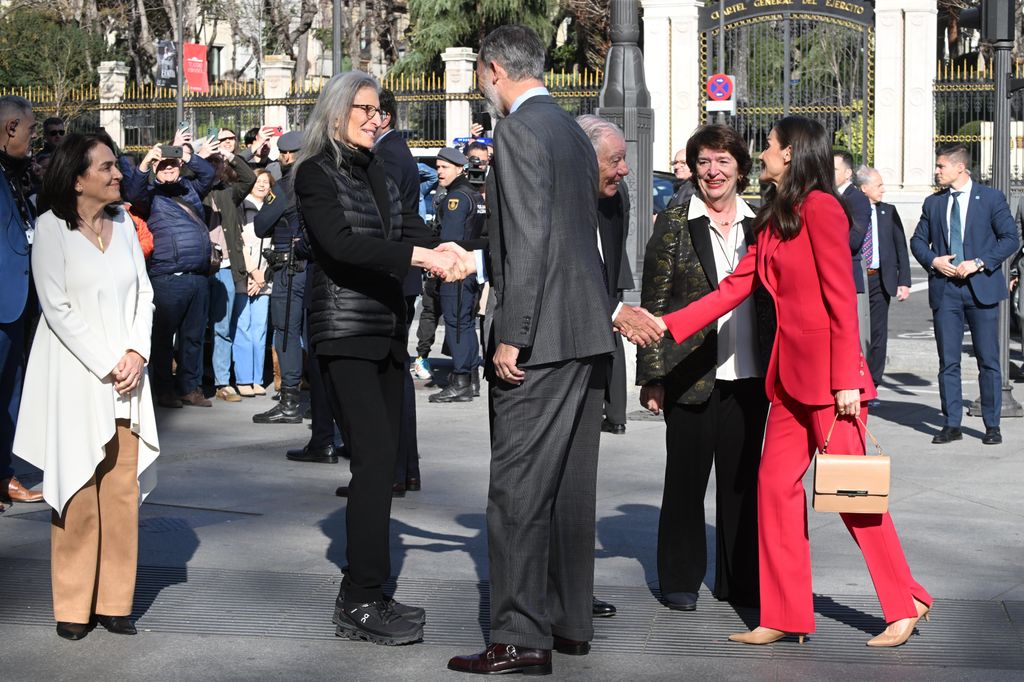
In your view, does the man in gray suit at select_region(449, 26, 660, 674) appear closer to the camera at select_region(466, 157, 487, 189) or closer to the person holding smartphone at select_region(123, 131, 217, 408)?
Answer: the person holding smartphone at select_region(123, 131, 217, 408)

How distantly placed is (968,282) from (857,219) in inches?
45.7

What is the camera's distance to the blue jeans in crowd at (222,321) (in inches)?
480

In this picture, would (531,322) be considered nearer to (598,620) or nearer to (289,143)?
(598,620)

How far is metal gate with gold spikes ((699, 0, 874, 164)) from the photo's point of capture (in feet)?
102

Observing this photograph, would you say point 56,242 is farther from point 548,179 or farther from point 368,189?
point 548,179

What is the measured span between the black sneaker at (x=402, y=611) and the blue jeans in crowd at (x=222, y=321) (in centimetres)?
674

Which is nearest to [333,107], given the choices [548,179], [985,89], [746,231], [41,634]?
[548,179]

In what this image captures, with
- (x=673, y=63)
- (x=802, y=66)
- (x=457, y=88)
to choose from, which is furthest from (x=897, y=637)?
(x=457, y=88)

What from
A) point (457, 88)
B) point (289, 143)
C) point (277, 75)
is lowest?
point (289, 143)

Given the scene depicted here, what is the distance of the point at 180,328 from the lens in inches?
454

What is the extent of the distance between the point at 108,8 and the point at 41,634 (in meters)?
48.3

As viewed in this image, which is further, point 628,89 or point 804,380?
point 628,89

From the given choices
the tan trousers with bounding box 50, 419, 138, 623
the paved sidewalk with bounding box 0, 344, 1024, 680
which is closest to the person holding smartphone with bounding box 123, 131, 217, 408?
the paved sidewalk with bounding box 0, 344, 1024, 680

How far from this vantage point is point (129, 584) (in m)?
5.61
